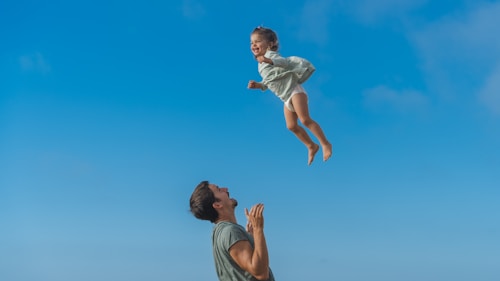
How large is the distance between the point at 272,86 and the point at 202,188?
352 cm

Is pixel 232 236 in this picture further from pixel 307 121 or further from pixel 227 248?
pixel 307 121

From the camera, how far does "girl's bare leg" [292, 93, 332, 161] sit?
34.0 ft

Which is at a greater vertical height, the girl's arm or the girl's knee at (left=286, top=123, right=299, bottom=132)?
the girl's arm

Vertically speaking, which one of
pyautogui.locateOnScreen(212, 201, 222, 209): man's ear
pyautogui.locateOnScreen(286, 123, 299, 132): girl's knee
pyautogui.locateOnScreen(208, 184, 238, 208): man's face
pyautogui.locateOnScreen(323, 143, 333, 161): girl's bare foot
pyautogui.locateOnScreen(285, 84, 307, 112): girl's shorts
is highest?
pyautogui.locateOnScreen(285, 84, 307, 112): girl's shorts

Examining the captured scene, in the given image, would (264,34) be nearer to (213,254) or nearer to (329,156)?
(329,156)

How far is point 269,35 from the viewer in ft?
32.5

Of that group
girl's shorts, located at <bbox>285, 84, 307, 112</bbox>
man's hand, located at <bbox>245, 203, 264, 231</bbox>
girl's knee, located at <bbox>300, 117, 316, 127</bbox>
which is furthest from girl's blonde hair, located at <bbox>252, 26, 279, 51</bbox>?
man's hand, located at <bbox>245, 203, 264, 231</bbox>

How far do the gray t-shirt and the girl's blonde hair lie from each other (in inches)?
150

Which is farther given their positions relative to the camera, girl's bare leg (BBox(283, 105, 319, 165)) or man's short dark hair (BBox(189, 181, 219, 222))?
girl's bare leg (BBox(283, 105, 319, 165))

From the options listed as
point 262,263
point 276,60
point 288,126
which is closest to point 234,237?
point 262,263

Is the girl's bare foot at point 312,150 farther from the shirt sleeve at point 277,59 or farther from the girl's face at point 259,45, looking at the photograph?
the girl's face at point 259,45

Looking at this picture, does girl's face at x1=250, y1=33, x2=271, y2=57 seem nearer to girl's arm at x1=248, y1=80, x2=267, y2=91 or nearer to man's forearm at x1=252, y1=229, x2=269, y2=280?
girl's arm at x1=248, y1=80, x2=267, y2=91

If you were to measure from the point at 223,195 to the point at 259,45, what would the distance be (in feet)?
10.8

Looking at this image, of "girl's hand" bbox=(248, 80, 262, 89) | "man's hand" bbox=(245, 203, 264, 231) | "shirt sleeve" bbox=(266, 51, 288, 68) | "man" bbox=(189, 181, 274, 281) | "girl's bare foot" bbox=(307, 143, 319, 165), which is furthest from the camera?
"girl's bare foot" bbox=(307, 143, 319, 165)
